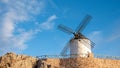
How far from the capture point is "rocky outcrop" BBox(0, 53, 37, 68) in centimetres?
5472

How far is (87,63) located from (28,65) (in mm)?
9552

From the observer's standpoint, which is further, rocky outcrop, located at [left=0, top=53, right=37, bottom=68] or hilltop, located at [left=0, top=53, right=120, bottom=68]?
hilltop, located at [left=0, top=53, right=120, bottom=68]

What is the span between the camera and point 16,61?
5531cm

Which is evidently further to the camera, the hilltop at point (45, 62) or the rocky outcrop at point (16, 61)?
the hilltop at point (45, 62)

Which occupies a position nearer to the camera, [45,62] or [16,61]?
[16,61]

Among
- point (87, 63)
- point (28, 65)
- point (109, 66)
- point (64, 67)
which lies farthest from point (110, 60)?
point (28, 65)

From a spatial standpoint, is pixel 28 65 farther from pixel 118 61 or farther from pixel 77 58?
pixel 118 61

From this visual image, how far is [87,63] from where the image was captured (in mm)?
57156

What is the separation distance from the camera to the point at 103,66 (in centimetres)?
5891

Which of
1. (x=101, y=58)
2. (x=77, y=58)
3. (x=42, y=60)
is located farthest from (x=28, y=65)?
(x=101, y=58)

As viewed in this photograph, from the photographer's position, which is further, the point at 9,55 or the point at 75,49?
the point at 75,49

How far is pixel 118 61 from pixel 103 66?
3602 mm

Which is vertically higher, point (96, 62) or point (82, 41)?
point (82, 41)

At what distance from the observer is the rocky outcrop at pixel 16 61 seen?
54719 mm
